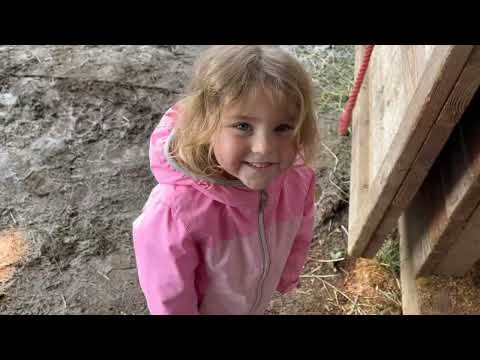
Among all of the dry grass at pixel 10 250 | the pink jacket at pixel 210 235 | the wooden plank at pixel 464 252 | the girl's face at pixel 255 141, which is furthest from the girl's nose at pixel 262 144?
the dry grass at pixel 10 250

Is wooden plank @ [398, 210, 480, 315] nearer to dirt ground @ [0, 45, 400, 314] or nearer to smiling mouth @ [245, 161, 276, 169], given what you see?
dirt ground @ [0, 45, 400, 314]

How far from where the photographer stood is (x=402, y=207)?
185 cm

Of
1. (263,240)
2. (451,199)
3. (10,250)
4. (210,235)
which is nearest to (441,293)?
(451,199)

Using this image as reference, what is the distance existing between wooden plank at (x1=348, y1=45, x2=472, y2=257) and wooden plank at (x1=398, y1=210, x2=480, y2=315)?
0.70 ft

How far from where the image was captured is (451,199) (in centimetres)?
164

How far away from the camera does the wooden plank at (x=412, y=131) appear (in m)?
1.25

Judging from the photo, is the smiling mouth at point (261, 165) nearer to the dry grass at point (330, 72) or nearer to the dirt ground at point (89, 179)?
the dirt ground at point (89, 179)

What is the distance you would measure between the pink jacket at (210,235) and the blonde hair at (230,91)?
0.21 feet

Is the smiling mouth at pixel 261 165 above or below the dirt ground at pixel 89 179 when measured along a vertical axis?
above

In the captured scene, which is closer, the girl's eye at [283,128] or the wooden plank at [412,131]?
the girl's eye at [283,128]

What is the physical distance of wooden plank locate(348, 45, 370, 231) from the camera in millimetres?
2342

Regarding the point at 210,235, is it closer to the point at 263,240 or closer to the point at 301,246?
the point at 263,240

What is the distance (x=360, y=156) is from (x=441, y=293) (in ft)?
2.54

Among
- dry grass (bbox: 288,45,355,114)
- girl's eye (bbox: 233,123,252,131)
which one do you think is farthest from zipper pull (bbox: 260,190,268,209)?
dry grass (bbox: 288,45,355,114)
